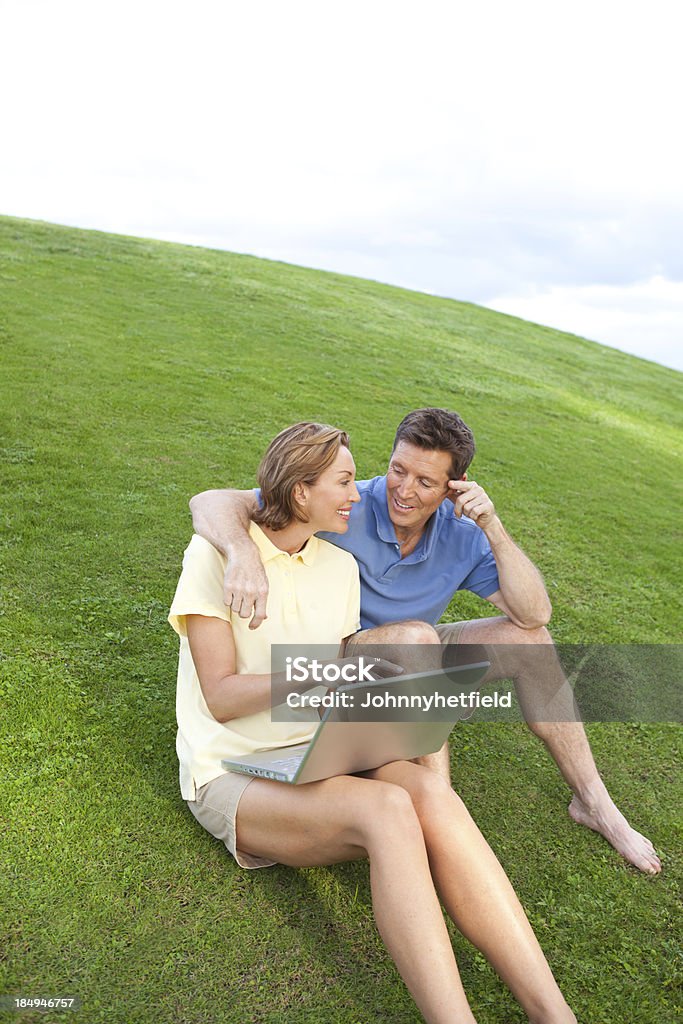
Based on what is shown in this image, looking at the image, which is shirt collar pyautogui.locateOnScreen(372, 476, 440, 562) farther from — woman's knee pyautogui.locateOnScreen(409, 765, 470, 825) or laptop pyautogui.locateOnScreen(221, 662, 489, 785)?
woman's knee pyautogui.locateOnScreen(409, 765, 470, 825)

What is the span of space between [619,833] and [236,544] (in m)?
2.02

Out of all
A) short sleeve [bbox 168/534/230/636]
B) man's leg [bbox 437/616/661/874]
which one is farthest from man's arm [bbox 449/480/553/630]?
short sleeve [bbox 168/534/230/636]

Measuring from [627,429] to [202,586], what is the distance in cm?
940

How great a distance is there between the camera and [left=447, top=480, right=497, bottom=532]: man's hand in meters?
3.59

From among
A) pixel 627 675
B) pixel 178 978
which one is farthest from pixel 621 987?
pixel 627 675

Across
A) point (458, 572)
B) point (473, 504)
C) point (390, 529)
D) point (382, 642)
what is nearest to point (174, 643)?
point (390, 529)

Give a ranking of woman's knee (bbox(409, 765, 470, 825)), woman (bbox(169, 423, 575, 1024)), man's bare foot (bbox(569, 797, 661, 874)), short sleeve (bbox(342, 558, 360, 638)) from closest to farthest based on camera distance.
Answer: woman (bbox(169, 423, 575, 1024)) → woman's knee (bbox(409, 765, 470, 825)) → short sleeve (bbox(342, 558, 360, 638)) → man's bare foot (bbox(569, 797, 661, 874))

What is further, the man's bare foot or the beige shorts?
the man's bare foot

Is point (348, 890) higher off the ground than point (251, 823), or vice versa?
point (251, 823)

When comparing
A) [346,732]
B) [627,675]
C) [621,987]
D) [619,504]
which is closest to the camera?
[346,732]

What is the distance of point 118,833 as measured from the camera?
133 inches

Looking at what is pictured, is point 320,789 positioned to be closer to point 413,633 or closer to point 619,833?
point 413,633

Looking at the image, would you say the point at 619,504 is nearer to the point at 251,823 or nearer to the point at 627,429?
the point at 627,429

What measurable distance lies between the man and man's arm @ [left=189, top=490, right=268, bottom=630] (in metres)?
0.01
